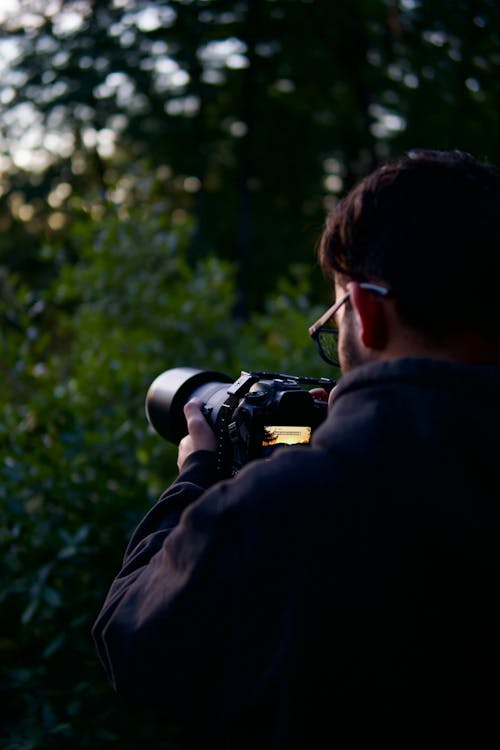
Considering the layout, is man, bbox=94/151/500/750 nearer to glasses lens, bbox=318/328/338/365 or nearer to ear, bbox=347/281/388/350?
ear, bbox=347/281/388/350

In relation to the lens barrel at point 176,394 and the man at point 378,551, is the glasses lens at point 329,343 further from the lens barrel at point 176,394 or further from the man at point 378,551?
the lens barrel at point 176,394

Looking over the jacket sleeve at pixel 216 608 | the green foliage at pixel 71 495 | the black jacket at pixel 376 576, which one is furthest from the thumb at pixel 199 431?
the green foliage at pixel 71 495

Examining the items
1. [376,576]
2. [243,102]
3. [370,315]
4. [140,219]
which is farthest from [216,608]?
[243,102]

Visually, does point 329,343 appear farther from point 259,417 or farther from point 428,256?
point 428,256

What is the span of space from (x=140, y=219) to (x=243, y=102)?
8.75m

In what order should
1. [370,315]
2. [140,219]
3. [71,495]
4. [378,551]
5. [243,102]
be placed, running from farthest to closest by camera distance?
[243,102], [140,219], [71,495], [370,315], [378,551]

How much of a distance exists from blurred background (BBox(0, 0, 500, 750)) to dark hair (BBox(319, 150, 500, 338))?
0.04 meters

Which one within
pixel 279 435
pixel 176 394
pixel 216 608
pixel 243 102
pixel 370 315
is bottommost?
pixel 243 102

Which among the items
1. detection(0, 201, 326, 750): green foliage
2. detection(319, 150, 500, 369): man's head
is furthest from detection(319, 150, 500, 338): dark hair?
detection(0, 201, 326, 750): green foliage

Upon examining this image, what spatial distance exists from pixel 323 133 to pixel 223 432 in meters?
13.0

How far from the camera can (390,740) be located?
0.98 m

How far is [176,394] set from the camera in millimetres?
1817

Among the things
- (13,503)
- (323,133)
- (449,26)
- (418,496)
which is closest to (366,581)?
(418,496)

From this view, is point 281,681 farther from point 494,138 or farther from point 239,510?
point 494,138
